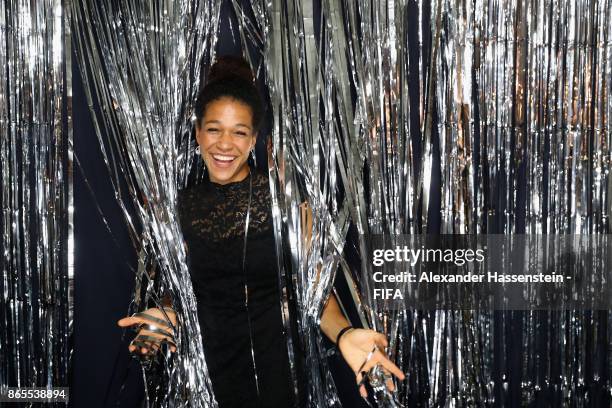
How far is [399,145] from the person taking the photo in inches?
46.4

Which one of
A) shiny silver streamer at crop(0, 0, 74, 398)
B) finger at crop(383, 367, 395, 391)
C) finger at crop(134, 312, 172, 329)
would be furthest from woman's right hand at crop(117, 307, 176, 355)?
finger at crop(383, 367, 395, 391)

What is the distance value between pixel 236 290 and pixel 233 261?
0.06 metres

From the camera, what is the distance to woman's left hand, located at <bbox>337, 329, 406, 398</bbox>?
103 cm

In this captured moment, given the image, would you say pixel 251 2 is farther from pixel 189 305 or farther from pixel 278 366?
pixel 278 366

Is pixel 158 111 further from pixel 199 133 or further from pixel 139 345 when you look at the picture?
pixel 139 345

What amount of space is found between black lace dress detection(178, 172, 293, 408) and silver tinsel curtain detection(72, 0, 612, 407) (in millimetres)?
32

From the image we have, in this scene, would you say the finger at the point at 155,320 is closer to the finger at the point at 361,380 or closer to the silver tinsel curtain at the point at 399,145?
the silver tinsel curtain at the point at 399,145

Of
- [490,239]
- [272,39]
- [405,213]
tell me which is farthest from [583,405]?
[272,39]

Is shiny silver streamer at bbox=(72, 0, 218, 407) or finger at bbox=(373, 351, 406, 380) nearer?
finger at bbox=(373, 351, 406, 380)

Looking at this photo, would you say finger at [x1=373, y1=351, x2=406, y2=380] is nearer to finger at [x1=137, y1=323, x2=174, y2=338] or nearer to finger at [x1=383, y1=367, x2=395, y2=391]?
finger at [x1=383, y1=367, x2=395, y2=391]

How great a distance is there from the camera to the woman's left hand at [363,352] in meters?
1.03

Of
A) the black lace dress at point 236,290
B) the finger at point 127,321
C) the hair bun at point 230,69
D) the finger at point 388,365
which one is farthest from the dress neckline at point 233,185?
the finger at point 388,365

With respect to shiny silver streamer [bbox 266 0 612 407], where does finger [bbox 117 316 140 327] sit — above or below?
below

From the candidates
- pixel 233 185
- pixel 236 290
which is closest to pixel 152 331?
pixel 236 290
